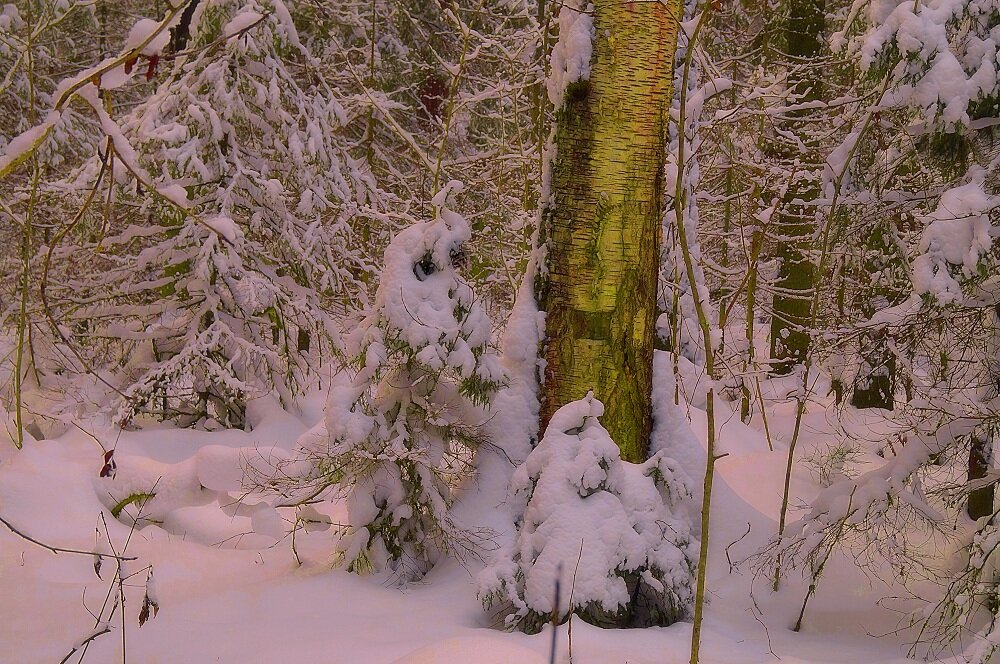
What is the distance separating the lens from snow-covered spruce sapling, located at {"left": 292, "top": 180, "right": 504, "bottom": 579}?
3.94 metres

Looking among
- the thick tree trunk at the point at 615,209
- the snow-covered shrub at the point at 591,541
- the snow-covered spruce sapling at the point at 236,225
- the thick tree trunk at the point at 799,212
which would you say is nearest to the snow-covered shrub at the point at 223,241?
the snow-covered spruce sapling at the point at 236,225

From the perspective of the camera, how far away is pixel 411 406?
13.6 feet

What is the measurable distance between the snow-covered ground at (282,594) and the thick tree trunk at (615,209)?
619mm

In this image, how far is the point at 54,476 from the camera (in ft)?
18.5

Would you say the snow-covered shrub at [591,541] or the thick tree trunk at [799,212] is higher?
the thick tree trunk at [799,212]

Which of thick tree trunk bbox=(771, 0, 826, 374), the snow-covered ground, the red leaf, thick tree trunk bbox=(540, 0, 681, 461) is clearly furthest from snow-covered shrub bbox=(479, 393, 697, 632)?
thick tree trunk bbox=(771, 0, 826, 374)

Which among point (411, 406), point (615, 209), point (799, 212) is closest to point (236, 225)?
point (411, 406)

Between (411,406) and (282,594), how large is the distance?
114 cm

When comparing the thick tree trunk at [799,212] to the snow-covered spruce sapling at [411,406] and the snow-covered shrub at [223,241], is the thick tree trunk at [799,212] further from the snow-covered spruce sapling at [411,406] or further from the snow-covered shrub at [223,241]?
the snow-covered spruce sapling at [411,406]

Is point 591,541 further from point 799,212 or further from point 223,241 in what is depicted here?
point 799,212

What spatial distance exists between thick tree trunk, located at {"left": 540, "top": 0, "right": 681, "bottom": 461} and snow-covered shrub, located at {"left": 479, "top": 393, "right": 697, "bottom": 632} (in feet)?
1.04

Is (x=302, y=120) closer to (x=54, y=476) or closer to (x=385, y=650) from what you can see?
(x=54, y=476)

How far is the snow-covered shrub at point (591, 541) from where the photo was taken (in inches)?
137

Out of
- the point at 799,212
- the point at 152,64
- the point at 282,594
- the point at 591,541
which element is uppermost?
the point at 799,212
